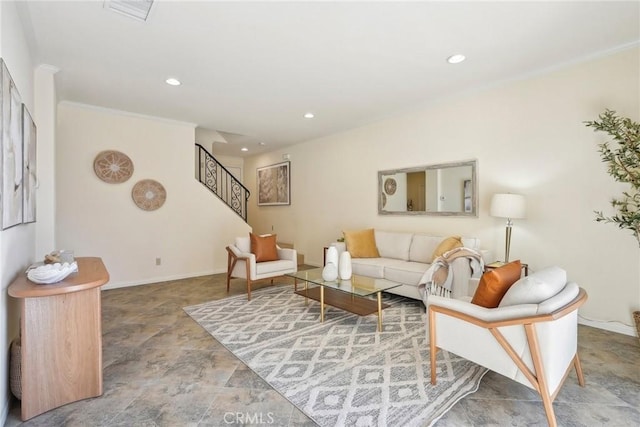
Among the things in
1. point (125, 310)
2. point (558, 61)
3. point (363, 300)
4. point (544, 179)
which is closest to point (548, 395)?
point (363, 300)

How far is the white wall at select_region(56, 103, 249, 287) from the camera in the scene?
4355 mm

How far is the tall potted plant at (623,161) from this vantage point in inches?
101

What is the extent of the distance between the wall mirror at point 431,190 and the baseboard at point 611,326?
1530 millimetres

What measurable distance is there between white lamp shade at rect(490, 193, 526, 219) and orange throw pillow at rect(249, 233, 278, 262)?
295 cm

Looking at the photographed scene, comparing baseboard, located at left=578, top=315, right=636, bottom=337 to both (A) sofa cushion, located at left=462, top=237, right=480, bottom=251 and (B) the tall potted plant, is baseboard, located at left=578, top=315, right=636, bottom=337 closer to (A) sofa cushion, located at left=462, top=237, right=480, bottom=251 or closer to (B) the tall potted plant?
(B) the tall potted plant

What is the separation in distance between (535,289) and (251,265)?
318 centimetres

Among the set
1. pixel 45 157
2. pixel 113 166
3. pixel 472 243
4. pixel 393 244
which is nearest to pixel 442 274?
pixel 472 243

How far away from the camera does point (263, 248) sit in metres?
4.43

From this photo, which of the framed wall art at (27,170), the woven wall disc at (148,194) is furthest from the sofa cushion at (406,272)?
the woven wall disc at (148,194)

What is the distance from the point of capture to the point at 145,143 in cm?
491

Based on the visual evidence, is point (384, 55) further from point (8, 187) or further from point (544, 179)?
point (8, 187)

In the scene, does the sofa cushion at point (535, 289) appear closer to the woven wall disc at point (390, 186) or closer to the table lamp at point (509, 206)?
the table lamp at point (509, 206)

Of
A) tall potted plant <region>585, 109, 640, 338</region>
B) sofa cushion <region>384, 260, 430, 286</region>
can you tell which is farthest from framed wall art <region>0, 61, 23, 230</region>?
tall potted plant <region>585, 109, 640, 338</region>

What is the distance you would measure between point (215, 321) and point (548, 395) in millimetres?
2852
